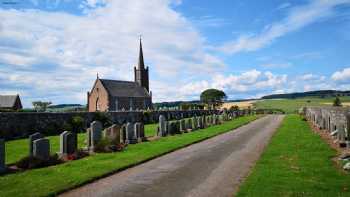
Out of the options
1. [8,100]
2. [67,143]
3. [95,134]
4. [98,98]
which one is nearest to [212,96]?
[98,98]

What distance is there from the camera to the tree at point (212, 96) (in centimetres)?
12293

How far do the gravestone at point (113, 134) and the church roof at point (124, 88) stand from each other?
2543 inches

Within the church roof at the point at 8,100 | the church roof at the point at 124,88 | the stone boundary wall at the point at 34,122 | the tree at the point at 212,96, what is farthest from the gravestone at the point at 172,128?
the tree at the point at 212,96

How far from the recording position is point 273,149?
637 inches

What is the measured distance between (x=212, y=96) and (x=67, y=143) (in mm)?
109577

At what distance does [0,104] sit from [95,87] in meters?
20.6

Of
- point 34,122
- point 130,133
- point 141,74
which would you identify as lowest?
point 130,133

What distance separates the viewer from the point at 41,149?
519 inches

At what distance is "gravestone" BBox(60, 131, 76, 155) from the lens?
14.9 meters

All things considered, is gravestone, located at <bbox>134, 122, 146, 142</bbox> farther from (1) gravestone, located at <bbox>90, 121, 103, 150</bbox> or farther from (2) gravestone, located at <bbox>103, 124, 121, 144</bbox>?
(1) gravestone, located at <bbox>90, 121, 103, 150</bbox>

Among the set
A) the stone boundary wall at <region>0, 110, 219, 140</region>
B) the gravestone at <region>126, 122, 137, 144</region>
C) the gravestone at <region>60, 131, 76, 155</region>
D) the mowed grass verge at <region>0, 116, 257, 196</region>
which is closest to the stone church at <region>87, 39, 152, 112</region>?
the stone boundary wall at <region>0, 110, 219, 140</region>

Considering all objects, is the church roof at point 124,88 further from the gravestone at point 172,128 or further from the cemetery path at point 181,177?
the cemetery path at point 181,177

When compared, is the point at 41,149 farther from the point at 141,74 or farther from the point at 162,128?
the point at 141,74

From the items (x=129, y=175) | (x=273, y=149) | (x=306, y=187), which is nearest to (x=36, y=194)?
(x=129, y=175)
